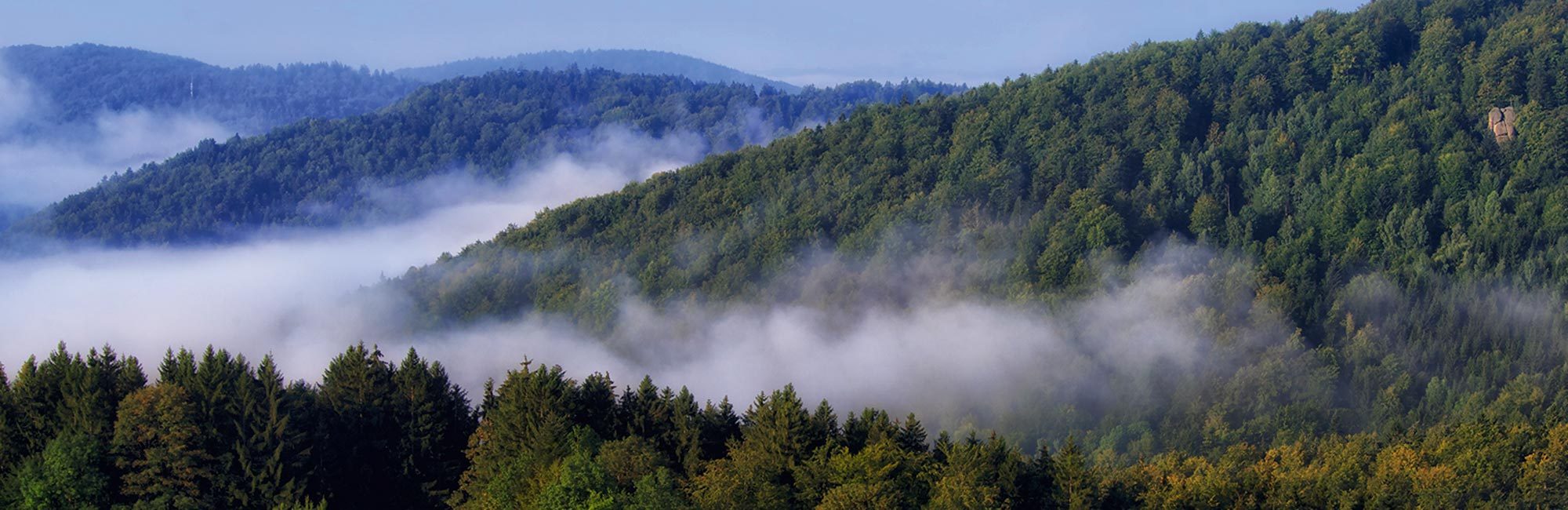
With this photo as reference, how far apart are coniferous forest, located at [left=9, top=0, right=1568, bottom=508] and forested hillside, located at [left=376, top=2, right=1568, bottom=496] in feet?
1.21

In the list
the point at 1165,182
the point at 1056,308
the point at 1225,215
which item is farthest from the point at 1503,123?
the point at 1056,308

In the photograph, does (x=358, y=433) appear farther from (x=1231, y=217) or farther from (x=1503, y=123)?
(x=1503, y=123)

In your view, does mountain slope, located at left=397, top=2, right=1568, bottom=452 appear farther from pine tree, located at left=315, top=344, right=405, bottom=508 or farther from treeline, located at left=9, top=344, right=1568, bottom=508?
pine tree, located at left=315, top=344, right=405, bottom=508

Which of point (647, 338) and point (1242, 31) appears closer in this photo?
point (647, 338)

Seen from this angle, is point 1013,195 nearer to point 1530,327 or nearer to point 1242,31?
point 1242,31

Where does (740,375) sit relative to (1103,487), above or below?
below

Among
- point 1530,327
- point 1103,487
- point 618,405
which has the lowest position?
point 1530,327

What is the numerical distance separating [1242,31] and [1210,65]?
7.44 meters

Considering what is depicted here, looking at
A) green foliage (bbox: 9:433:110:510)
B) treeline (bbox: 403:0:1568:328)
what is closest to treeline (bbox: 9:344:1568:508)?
green foliage (bbox: 9:433:110:510)

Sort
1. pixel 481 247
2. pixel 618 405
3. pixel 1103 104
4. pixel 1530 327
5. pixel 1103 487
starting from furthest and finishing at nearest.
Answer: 1. pixel 481 247
2. pixel 1103 104
3. pixel 1530 327
4. pixel 618 405
5. pixel 1103 487

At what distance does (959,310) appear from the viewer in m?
138

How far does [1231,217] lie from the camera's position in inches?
5433

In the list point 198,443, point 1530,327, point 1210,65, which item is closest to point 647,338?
point 1210,65

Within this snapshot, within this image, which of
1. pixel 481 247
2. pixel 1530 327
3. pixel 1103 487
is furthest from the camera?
pixel 481 247
